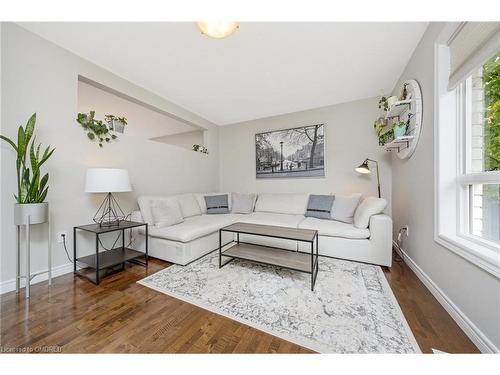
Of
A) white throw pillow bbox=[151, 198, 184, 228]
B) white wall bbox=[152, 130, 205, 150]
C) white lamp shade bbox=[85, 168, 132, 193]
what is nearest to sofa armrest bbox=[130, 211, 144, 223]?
white throw pillow bbox=[151, 198, 184, 228]

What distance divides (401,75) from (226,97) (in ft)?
8.13

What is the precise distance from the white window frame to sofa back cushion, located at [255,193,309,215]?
1.82m

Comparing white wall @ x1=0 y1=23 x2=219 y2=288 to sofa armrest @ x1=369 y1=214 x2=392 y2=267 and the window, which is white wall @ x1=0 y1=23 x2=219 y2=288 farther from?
the window

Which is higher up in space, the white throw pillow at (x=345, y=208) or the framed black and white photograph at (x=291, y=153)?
the framed black and white photograph at (x=291, y=153)

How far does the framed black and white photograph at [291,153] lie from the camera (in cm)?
346

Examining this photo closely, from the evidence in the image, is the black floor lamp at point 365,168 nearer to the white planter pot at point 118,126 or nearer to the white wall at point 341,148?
the white wall at point 341,148

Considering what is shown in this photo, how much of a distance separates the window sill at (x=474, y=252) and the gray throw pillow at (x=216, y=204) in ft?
9.46

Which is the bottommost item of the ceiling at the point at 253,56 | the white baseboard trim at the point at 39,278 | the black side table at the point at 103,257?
the white baseboard trim at the point at 39,278

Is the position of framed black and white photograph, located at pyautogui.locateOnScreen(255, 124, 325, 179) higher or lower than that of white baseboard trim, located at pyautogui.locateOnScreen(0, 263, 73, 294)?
higher

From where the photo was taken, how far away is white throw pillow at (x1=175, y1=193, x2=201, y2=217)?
3043 millimetres

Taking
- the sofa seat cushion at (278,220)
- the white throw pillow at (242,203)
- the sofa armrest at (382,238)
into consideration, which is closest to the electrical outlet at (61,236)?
the sofa seat cushion at (278,220)

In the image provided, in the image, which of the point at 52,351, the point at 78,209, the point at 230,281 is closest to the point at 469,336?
the point at 230,281
